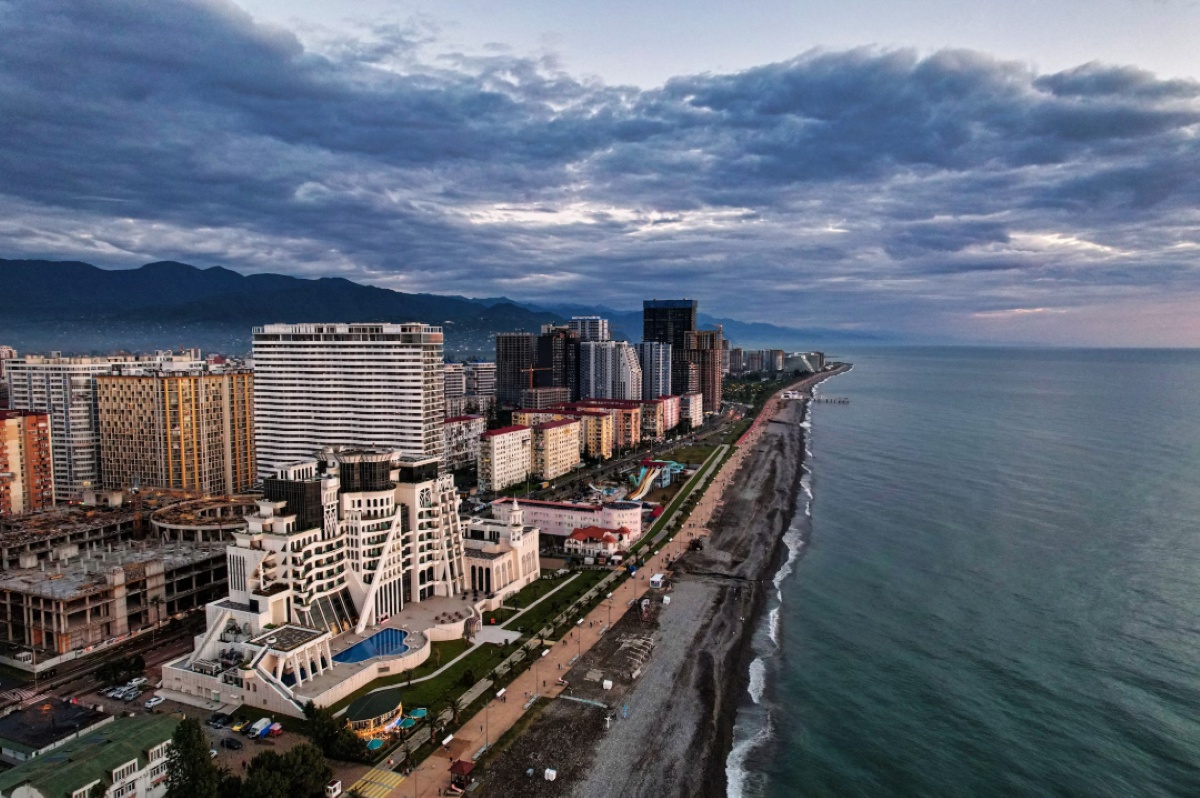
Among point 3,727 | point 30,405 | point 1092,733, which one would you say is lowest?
point 1092,733

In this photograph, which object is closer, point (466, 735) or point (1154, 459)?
point (466, 735)

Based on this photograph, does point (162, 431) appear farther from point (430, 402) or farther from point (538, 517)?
point (538, 517)

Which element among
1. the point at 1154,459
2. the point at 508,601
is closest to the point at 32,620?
the point at 508,601

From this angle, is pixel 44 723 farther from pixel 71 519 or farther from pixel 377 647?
pixel 71 519

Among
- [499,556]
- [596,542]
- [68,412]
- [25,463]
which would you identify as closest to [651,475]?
[596,542]

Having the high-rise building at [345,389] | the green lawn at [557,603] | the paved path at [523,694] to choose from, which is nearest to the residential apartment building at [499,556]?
the green lawn at [557,603]

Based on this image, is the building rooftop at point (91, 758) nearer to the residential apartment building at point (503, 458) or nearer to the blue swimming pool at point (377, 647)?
the blue swimming pool at point (377, 647)
